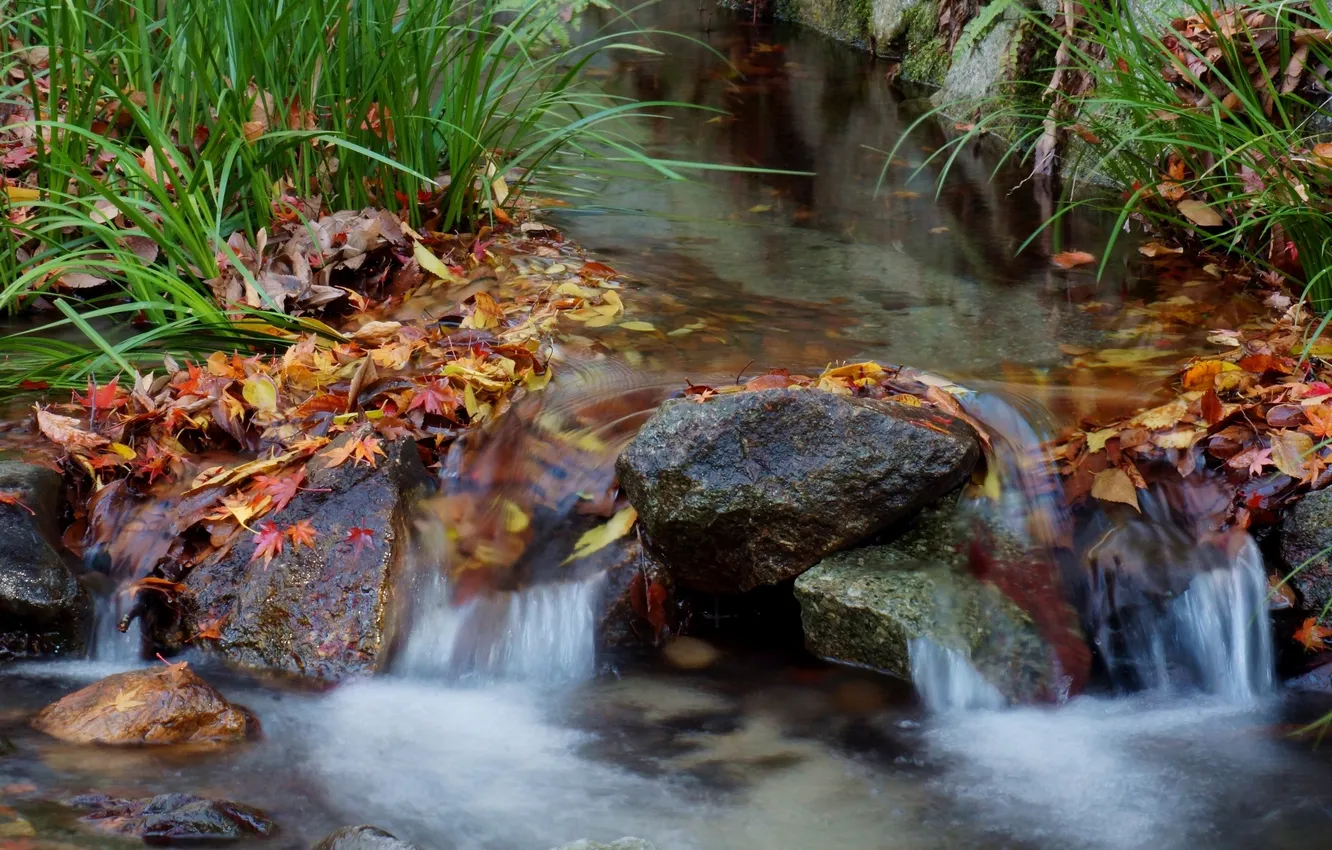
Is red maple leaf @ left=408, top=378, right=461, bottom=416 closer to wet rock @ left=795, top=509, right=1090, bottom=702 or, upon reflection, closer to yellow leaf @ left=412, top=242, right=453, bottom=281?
yellow leaf @ left=412, top=242, right=453, bottom=281

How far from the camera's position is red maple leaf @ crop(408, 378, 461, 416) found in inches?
125

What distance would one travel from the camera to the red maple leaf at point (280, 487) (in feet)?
9.54

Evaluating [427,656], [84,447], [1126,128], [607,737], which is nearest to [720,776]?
[607,737]

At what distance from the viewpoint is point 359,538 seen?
112 inches

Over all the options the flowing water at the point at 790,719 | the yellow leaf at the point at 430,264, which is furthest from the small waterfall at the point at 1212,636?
the yellow leaf at the point at 430,264

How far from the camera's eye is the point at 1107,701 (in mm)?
2721

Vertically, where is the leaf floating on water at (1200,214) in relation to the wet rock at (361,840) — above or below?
above

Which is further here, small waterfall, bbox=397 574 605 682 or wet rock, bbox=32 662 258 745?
small waterfall, bbox=397 574 605 682

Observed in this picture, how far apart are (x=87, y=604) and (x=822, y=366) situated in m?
2.03

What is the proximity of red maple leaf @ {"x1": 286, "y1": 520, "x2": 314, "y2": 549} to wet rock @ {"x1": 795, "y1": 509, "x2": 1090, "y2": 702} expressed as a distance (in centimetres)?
117

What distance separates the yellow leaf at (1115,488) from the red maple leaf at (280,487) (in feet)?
6.46

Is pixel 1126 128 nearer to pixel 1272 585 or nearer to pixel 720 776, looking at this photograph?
pixel 1272 585

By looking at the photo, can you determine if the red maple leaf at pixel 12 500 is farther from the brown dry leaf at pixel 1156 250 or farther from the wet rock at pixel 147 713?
the brown dry leaf at pixel 1156 250

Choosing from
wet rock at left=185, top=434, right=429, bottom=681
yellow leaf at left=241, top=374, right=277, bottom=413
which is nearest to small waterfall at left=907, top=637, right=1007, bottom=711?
wet rock at left=185, top=434, right=429, bottom=681
